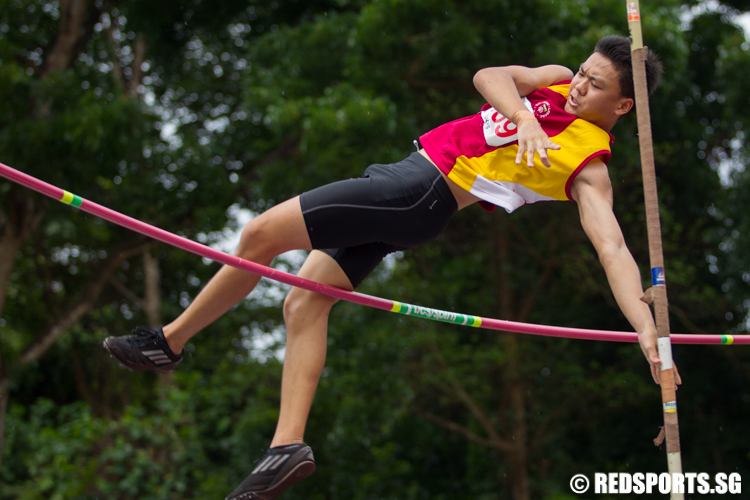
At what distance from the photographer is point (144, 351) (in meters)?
2.20

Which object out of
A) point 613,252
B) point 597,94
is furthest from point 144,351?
point 597,94

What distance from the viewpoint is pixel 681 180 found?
748 cm

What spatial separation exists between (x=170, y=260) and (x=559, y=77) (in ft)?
23.3

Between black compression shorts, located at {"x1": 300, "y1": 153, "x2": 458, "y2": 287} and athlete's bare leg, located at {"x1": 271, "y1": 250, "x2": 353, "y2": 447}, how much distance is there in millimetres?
200

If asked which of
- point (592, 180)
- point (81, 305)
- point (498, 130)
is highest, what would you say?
point (81, 305)

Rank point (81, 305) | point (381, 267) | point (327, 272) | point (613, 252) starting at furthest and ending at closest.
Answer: point (381, 267) → point (81, 305) → point (327, 272) → point (613, 252)

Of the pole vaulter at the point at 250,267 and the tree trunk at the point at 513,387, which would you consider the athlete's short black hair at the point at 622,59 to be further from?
the tree trunk at the point at 513,387

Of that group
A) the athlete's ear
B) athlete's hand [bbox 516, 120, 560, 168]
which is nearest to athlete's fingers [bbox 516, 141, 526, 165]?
athlete's hand [bbox 516, 120, 560, 168]

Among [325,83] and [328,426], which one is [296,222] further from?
[328,426]

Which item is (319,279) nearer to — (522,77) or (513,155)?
(513,155)

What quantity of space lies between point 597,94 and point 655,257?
0.45 metres

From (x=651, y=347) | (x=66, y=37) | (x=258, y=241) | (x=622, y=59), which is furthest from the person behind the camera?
(x=66, y=37)

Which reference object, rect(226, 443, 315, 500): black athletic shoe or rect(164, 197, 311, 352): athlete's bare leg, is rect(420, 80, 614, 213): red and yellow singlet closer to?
rect(164, 197, 311, 352): athlete's bare leg

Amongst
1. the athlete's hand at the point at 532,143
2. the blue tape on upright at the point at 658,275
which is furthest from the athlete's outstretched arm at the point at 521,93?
the blue tape on upright at the point at 658,275
